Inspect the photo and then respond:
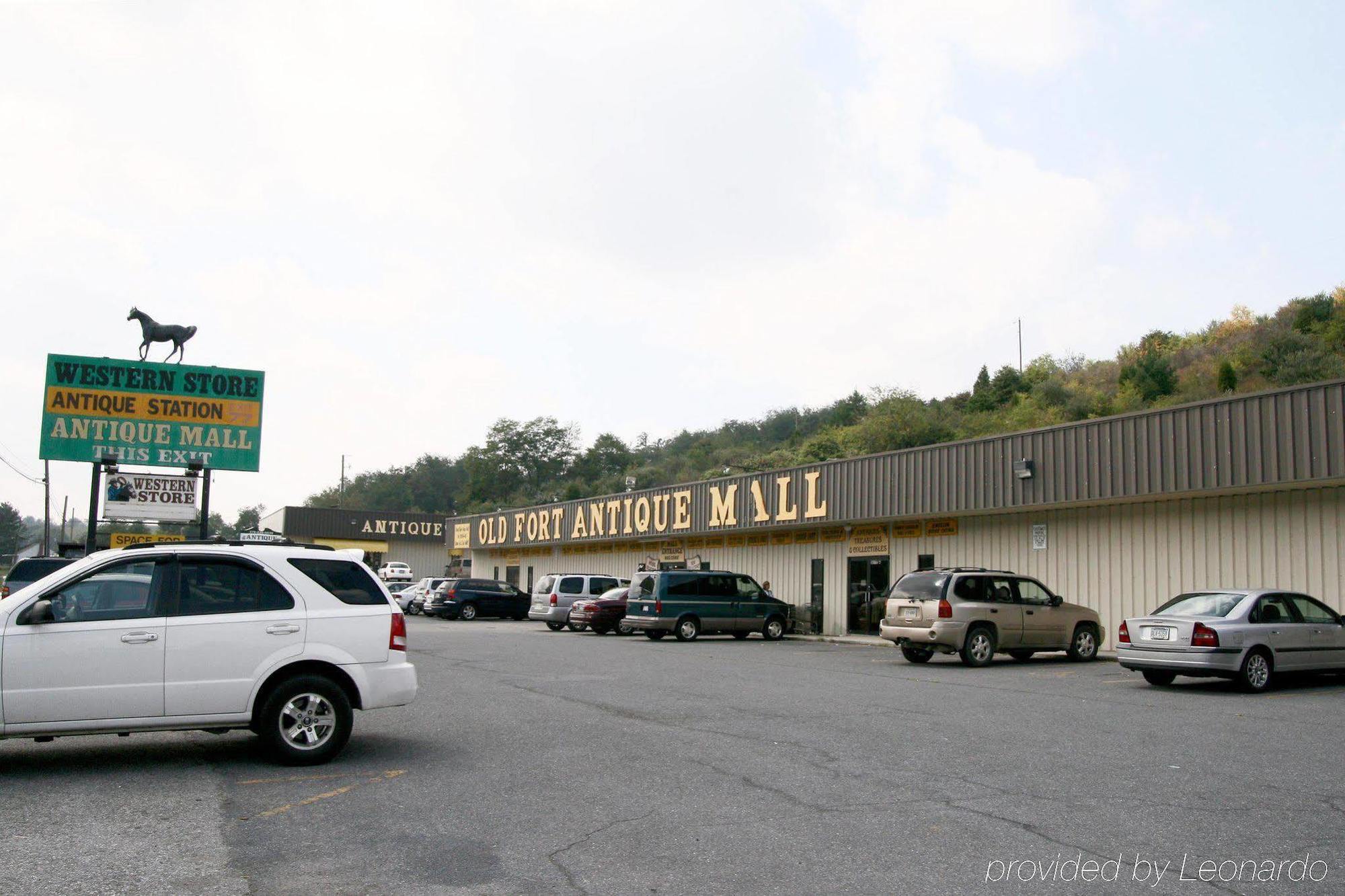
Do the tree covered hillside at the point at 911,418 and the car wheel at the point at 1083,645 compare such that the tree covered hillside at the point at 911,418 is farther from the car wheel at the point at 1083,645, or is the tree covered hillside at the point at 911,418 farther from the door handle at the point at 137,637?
the door handle at the point at 137,637

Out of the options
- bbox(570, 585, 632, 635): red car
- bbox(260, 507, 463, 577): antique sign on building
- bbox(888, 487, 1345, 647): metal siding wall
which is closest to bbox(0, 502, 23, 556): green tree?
bbox(260, 507, 463, 577): antique sign on building

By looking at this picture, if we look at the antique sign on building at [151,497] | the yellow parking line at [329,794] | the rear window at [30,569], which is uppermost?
the antique sign on building at [151,497]

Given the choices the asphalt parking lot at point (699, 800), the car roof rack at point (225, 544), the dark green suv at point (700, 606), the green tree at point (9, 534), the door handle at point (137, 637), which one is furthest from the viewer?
the green tree at point (9, 534)

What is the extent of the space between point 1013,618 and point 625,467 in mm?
103052

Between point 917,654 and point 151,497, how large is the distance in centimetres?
1588

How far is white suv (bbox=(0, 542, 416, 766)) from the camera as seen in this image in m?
8.10

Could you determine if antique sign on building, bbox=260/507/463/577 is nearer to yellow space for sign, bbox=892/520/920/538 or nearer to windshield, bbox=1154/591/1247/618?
yellow space for sign, bbox=892/520/920/538

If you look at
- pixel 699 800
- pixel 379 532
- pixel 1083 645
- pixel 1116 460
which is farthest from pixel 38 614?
pixel 379 532

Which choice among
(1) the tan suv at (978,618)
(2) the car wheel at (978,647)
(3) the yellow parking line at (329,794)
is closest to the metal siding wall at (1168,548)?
(1) the tan suv at (978,618)

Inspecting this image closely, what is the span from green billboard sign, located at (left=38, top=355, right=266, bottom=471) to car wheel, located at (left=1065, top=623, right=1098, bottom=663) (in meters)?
17.0

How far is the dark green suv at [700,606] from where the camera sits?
2712 centimetres

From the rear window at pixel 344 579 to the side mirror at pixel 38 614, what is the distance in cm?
179

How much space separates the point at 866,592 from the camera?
2956cm

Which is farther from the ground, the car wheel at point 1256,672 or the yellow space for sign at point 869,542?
the yellow space for sign at point 869,542
